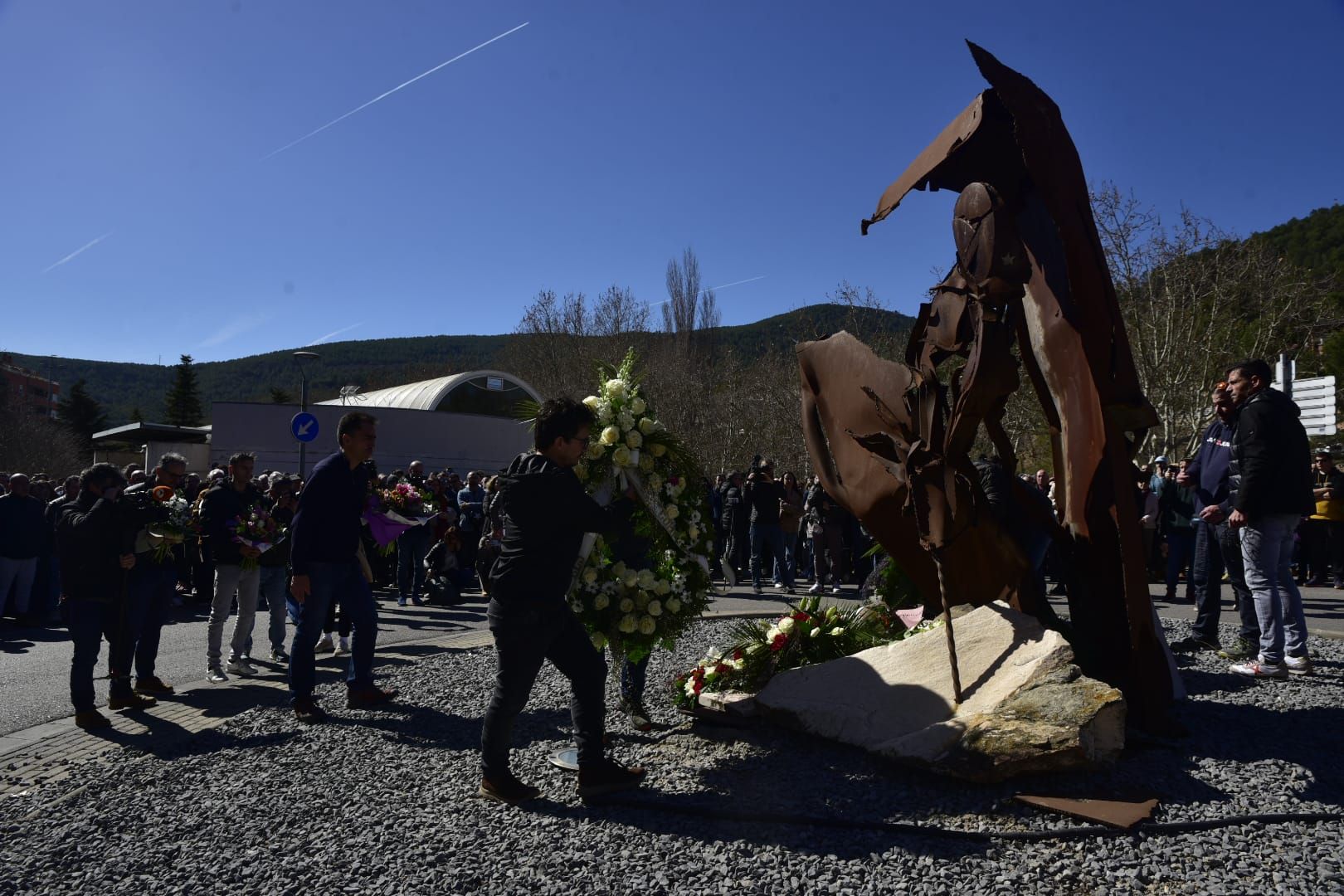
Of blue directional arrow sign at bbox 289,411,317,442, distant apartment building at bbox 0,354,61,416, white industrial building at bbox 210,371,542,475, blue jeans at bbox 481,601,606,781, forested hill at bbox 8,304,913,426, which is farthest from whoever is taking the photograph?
forested hill at bbox 8,304,913,426

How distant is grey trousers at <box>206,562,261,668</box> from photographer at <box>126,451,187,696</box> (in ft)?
2.14

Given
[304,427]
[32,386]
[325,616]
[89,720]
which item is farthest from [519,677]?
[32,386]

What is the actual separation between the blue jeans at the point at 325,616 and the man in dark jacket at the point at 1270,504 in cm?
581

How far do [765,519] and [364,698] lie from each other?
8352 millimetres

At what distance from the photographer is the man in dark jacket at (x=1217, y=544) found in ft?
22.2

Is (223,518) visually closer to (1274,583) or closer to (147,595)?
(147,595)

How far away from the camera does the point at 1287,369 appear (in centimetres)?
1165

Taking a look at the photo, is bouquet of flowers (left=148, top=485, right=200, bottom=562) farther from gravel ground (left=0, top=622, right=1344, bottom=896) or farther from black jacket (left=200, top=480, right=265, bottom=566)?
gravel ground (left=0, top=622, right=1344, bottom=896)

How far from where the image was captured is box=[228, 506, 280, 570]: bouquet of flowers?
7.77 metres

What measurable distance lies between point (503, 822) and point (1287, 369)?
1182 cm

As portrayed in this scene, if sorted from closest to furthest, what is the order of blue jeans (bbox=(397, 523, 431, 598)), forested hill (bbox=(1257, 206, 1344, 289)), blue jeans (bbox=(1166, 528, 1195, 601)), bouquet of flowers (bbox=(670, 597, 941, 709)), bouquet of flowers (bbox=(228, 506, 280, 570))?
bouquet of flowers (bbox=(670, 597, 941, 709)) < bouquet of flowers (bbox=(228, 506, 280, 570)) < blue jeans (bbox=(1166, 528, 1195, 601)) < blue jeans (bbox=(397, 523, 431, 598)) < forested hill (bbox=(1257, 206, 1344, 289))

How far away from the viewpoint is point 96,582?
6.26 m

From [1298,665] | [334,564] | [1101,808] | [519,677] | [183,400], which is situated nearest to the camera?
[1101,808]

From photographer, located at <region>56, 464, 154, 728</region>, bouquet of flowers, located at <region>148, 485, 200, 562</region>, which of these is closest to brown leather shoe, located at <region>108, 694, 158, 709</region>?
photographer, located at <region>56, 464, 154, 728</region>
